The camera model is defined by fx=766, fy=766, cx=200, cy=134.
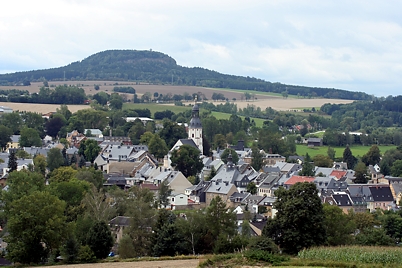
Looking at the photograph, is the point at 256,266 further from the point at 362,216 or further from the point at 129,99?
the point at 129,99

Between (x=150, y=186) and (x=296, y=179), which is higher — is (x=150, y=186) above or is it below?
below

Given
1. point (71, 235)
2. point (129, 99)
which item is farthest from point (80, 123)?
point (71, 235)

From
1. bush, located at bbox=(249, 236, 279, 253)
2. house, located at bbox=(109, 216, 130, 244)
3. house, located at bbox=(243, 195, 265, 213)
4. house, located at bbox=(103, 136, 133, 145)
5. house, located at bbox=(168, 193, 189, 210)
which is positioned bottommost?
house, located at bbox=(168, 193, 189, 210)

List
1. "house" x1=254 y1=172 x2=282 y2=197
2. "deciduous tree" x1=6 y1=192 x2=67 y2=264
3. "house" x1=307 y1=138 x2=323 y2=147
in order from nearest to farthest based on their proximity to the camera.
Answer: "deciduous tree" x1=6 y1=192 x2=67 y2=264 → "house" x1=254 y1=172 x2=282 y2=197 → "house" x1=307 y1=138 x2=323 y2=147

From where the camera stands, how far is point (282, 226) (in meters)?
39.1

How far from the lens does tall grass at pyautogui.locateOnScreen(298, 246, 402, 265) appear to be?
32.0 metres

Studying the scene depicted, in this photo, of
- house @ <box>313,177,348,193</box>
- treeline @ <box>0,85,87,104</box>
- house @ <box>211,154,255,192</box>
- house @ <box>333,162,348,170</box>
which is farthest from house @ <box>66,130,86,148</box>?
house @ <box>313,177,348,193</box>

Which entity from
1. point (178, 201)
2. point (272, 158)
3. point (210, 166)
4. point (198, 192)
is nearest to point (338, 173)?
point (210, 166)

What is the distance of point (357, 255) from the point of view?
3278 cm

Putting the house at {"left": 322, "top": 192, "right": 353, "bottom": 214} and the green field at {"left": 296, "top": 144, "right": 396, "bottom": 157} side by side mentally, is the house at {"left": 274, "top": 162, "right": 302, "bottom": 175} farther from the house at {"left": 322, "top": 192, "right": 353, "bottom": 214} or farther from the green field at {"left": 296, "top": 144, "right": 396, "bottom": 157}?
the green field at {"left": 296, "top": 144, "right": 396, "bottom": 157}

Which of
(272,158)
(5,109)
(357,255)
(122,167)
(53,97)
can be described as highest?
(357,255)

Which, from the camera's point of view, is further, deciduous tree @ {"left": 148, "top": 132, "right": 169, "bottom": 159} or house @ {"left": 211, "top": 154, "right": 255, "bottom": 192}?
deciduous tree @ {"left": 148, "top": 132, "right": 169, "bottom": 159}

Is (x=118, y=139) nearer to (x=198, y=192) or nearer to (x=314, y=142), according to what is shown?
(x=314, y=142)

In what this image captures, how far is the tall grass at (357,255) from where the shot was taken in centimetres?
3195
